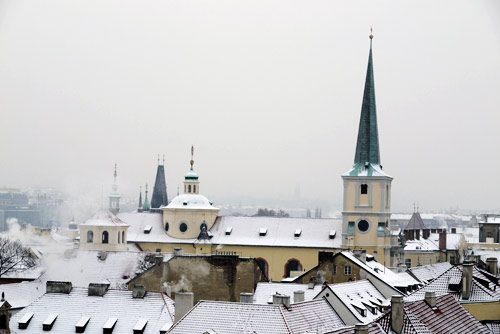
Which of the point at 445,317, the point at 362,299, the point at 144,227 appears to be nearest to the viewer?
the point at 445,317

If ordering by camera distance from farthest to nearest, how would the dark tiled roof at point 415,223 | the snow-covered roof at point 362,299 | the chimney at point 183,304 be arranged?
the dark tiled roof at point 415,223, the snow-covered roof at point 362,299, the chimney at point 183,304

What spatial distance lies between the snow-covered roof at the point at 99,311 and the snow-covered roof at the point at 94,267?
18825 millimetres

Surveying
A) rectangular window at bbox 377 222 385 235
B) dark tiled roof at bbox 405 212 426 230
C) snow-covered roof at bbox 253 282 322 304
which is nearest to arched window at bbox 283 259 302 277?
rectangular window at bbox 377 222 385 235

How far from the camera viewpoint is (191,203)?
4053 inches

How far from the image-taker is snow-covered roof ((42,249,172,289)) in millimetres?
71250

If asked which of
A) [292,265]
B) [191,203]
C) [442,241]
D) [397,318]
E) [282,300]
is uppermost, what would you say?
[191,203]

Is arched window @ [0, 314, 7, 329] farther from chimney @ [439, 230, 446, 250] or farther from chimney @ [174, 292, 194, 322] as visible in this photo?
chimney @ [439, 230, 446, 250]

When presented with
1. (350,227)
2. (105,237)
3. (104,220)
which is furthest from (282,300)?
(104,220)

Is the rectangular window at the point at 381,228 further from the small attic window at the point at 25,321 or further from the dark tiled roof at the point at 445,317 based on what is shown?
the small attic window at the point at 25,321

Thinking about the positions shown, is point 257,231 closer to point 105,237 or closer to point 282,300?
point 105,237

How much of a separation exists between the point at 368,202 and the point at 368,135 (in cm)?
643

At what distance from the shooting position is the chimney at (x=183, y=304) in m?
45.0

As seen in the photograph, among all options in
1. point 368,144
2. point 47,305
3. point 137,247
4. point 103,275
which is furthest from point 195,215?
point 47,305

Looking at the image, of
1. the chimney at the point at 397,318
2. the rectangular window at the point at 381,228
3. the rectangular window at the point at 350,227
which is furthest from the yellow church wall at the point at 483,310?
the rectangular window at the point at 350,227
